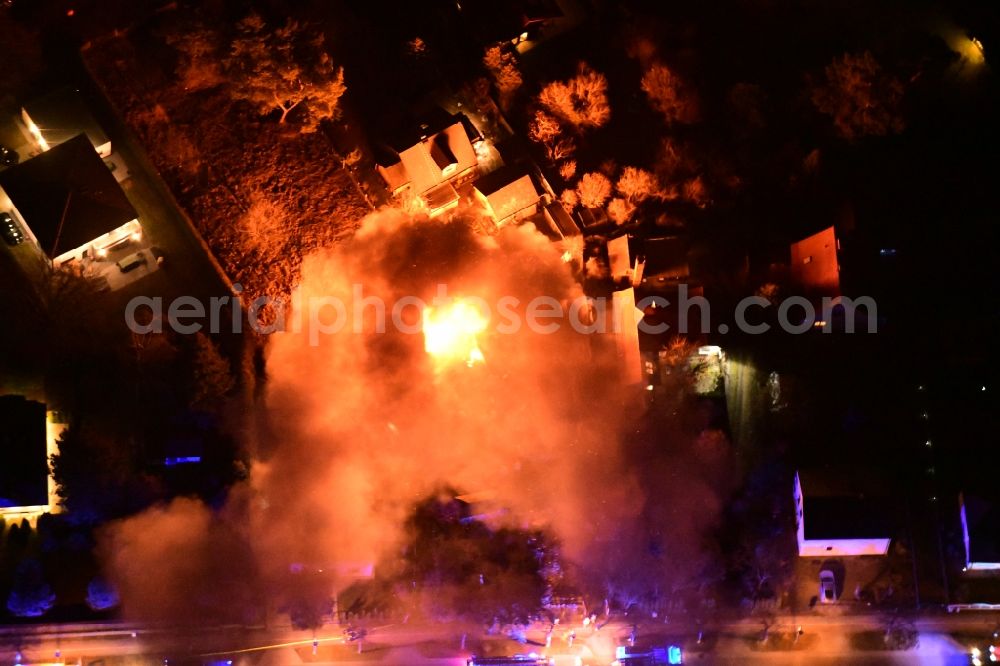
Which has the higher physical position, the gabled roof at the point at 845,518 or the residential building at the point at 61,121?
the residential building at the point at 61,121

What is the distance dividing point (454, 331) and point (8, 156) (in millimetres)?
14708

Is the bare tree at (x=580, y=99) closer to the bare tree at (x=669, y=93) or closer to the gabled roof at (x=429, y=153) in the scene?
the bare tree at (x=669, y=93)

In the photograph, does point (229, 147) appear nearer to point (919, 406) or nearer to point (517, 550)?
point (517, 550)

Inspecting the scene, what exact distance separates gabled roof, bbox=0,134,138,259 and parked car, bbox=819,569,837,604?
2316 centimetres

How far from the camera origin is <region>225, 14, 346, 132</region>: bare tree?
763 inches

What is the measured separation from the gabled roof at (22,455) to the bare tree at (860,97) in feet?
82.7

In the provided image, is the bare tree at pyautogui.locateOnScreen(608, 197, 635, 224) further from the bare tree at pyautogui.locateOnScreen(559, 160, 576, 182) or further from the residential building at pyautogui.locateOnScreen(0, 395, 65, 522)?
the residential building at pyautogui.locateOnScreen(0, 395, 65, 522)

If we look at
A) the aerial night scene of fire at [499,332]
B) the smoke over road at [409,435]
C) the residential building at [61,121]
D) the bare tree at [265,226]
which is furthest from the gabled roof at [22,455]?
the residential building at [61,121]

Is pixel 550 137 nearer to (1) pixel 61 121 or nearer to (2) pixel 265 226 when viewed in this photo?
(2) pixel 265 226

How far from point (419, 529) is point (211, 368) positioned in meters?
7.76

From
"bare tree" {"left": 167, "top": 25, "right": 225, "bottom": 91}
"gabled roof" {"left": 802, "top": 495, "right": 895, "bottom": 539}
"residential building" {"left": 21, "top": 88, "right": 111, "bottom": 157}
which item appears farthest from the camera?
"residential building" {"left": 21, "top": 88, "right": 111, "bottom": 157}

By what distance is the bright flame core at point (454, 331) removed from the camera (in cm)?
2056

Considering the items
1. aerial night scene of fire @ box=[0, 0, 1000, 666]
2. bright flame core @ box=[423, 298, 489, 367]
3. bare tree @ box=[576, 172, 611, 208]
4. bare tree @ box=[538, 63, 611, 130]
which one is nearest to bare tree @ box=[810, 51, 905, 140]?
aerial night scene of fire @ box=[0, 0, 1000, 666]

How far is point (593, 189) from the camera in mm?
20609
